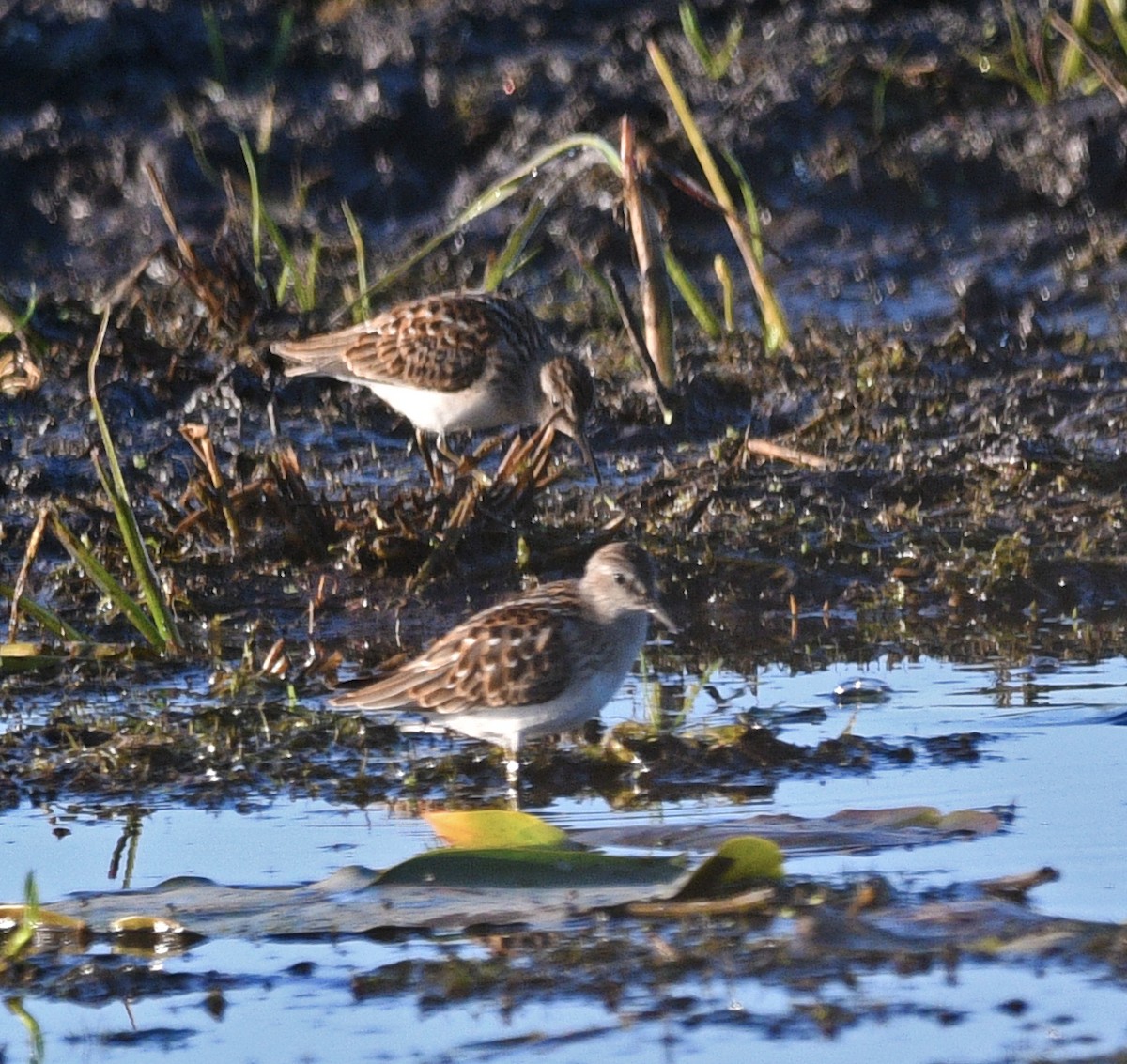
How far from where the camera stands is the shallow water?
4598 millimetres

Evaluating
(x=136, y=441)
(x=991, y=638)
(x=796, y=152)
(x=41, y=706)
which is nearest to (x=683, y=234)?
(x=796, y=152)

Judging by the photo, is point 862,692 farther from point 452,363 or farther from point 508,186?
point 508,186

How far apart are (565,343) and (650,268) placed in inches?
64.2

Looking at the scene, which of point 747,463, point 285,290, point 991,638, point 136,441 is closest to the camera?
point 991,638

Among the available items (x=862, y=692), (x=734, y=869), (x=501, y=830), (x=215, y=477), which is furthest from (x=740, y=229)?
(x=734, y=869)

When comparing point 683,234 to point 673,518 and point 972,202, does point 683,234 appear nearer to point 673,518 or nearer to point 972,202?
point 972,202

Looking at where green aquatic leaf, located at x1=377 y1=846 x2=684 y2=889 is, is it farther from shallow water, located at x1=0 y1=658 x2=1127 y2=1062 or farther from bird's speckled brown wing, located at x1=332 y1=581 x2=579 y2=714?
bird's speckled brown wing, located at x1=332 y1=581 x2=579 y2=714

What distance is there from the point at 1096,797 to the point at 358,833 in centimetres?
196

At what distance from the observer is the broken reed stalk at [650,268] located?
979cm

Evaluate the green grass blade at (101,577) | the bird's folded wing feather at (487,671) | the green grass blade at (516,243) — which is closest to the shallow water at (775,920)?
the bird's folded wing feather at (487,671)

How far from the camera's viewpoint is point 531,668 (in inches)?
260

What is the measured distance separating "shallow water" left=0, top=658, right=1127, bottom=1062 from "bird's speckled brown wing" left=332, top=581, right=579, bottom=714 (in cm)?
43

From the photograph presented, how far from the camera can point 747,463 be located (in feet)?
30.4

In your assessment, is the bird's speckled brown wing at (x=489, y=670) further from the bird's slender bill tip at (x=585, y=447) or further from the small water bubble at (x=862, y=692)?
the bird's slender bill tip at (x=585, y=447)
